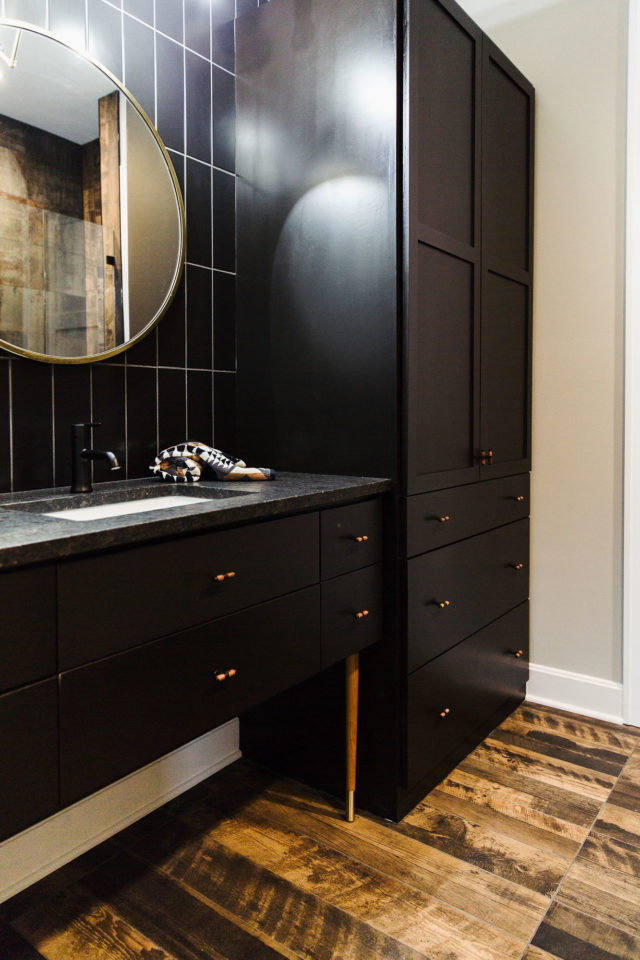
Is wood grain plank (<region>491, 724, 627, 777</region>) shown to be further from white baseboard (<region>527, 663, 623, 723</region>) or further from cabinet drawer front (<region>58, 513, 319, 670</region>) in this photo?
cabinet drawer front (<region>58, 513, 319, 670</region>)

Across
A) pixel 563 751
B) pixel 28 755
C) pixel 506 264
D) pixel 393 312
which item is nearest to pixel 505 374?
pixel 506 264

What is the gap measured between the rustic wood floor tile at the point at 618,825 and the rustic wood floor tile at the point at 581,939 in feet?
1.10

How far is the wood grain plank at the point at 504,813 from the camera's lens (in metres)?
1.65

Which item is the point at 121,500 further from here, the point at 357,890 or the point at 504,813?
the point at 504,813

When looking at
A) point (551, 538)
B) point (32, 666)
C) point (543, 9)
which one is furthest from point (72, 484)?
point (543, 9)

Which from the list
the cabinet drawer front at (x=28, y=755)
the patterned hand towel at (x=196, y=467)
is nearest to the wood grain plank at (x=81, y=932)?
the cabinet drawer front at (x=28, y=755)

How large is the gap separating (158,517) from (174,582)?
4.6 inches

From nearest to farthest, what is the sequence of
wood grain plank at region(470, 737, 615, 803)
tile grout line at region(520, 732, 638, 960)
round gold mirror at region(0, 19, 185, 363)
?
tile grout line at region(520, 732, 638, 960) → round gold mirror at region(0, 19, 185, 363) → wood grain plank at region(470, 737, 615, 803)

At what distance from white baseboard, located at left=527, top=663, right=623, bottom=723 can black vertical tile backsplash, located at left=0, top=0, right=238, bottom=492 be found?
1.49 metres

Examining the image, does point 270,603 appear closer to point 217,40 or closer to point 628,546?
point 628,546

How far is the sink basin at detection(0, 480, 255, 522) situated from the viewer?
4.49 feet

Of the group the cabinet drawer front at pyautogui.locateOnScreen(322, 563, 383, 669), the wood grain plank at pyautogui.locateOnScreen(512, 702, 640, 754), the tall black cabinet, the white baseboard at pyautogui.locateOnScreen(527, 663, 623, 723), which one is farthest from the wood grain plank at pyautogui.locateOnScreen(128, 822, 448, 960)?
the white baseboard at pyautogui.locateOnScreen(527, 663, 623, 723)

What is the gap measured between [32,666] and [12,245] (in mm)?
978

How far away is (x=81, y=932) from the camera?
1348mm
